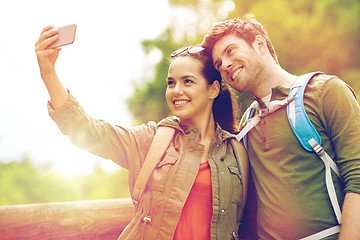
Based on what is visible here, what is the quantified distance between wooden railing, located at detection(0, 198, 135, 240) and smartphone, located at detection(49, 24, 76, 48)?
1.21m

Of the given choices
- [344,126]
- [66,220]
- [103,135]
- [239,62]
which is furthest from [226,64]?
[66,220]

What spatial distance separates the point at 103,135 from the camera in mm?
2197

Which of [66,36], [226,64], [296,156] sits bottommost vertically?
[296,156]

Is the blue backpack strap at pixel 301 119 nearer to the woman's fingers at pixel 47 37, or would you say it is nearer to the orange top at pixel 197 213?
the orange top at pixel 197 213

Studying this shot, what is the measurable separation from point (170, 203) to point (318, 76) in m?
1.29

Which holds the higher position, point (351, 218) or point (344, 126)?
point (344, 126)

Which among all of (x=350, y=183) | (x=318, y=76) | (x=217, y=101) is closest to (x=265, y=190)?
(x=350, y=183)

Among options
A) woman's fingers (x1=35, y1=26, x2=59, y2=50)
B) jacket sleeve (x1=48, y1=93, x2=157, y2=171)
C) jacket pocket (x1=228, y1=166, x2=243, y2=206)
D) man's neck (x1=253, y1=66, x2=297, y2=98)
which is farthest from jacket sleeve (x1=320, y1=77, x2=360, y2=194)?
woman's fingers (x1=35, y1=26, x2=59, y2=50)

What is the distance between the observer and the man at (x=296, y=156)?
6.44 ft

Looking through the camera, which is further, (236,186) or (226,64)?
(226,64)

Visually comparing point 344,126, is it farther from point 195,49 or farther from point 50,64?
point 50,64

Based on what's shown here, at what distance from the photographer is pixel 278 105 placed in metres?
2.23

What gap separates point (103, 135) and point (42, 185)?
30496mm

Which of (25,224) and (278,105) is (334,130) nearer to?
(278,105)
